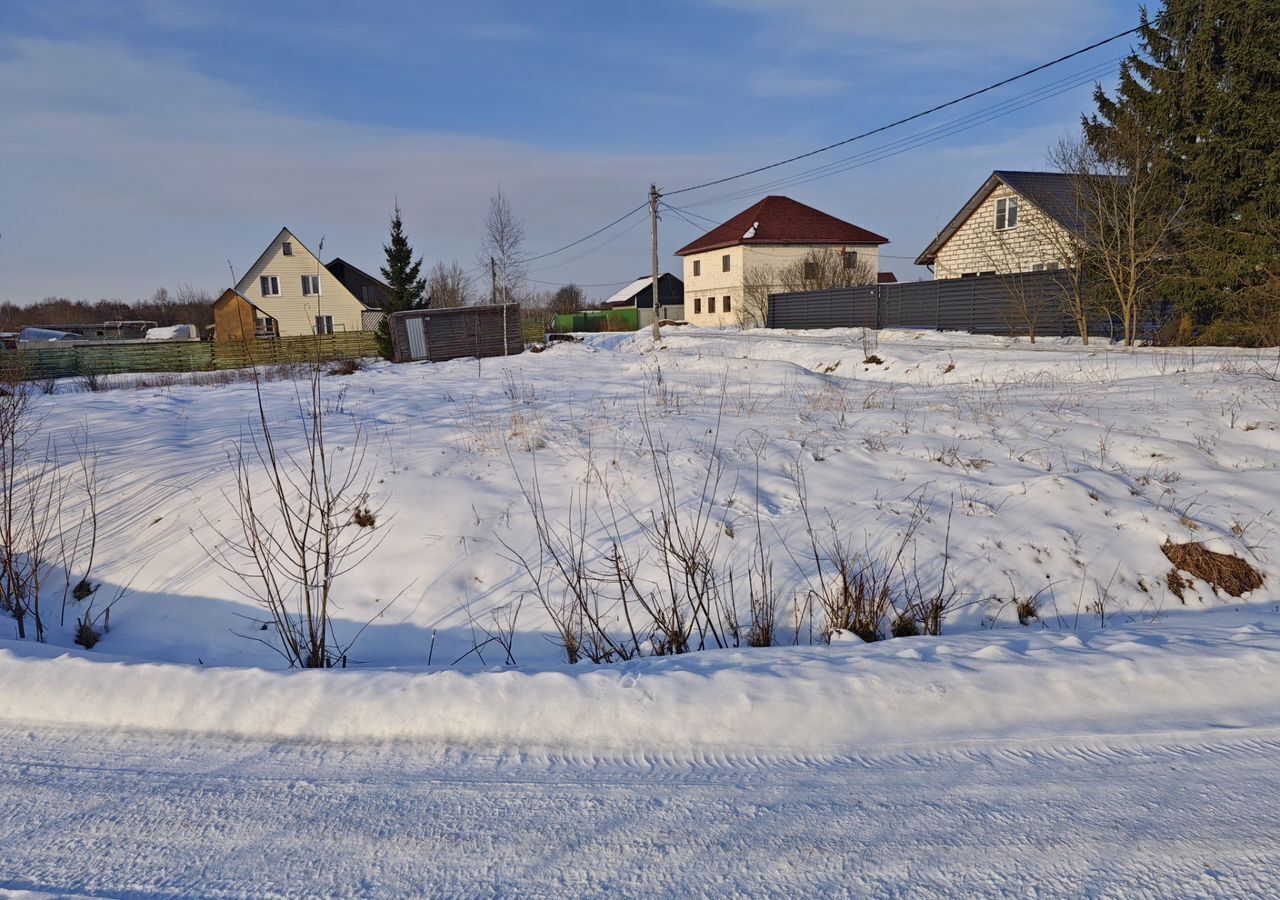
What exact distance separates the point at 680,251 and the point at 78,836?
52463mm

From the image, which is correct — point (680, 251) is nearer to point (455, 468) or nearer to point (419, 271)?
point (419, 271)

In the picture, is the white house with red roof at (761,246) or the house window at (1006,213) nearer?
the house window at (1006,213)

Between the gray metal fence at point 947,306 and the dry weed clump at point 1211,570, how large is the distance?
17.4 meters

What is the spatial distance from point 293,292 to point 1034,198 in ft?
134

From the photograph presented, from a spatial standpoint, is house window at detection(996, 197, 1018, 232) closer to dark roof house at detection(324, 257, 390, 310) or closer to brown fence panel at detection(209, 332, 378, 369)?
brown fence panel at detection(209, 332, 378, 369)

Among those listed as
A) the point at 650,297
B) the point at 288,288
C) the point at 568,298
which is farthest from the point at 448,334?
the point at 568,298

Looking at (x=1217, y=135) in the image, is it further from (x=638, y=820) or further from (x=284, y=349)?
(x=284, y=349)

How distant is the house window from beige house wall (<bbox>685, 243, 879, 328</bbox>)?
51.8 feet

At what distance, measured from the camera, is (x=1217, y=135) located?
1853 centimetres

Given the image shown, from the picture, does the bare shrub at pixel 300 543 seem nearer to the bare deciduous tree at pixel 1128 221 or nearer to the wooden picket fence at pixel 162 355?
the bare deciduous tree at pixel 1128 221

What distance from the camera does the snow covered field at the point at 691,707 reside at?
223 centimetres

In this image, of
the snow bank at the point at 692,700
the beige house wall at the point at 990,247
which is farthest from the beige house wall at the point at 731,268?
the snow bank at the point at 692,700

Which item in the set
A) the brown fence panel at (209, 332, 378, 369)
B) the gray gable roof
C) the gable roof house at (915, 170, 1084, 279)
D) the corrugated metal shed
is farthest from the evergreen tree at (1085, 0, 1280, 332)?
the brown fence panel at (209, 332, 378, 369)

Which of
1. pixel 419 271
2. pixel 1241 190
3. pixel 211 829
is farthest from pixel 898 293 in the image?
pixel 211 829
